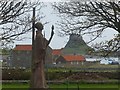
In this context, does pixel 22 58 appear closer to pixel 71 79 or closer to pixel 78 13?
pixel 71 79

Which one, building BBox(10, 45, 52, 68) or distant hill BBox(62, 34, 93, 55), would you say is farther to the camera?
building BBox(10, 45, 52, 68)

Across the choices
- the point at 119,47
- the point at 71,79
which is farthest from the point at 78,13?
the point at 71,79

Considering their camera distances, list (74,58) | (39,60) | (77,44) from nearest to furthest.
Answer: (39,60)
(77,44)
(74,58)

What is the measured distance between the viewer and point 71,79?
2416cm

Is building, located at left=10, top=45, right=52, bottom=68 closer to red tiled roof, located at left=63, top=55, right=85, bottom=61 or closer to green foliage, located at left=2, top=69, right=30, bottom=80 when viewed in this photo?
green foliage, located at left=2, top=69, right=30, bottom=80

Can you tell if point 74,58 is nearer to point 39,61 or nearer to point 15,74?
point 15,74

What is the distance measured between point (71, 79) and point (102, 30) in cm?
477

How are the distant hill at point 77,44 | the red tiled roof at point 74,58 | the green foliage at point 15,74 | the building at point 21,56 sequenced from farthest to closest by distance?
the building at point 21,56, the green foliage at point 15,74, the red tiled roof at point 74,58, the distant hill at point 77,44

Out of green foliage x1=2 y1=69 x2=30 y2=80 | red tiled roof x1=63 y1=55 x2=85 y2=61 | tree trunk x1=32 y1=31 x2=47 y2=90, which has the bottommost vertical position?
green foliage x1=2 y1=69 x2=30 y2=80

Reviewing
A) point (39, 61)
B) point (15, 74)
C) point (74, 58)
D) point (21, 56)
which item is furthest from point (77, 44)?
point (39, 61)

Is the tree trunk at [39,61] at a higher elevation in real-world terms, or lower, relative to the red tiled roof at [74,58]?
higher

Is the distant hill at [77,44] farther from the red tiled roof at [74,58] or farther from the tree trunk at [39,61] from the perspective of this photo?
the tree trunk at [39,61]

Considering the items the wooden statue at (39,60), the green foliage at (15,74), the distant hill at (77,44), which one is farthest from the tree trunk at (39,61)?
the green foliage at (15,74)

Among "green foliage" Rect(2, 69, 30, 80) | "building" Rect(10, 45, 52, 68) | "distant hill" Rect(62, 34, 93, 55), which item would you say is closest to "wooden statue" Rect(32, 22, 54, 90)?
"distant hill" Rect(62, 34, 93, 55)
